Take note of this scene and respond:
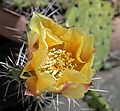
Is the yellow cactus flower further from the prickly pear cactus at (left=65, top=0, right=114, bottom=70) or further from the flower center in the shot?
the prickly pear cactus at (left=65, top=0, right=114, bottom=70)

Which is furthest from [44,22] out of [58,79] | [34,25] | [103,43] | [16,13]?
[103,43]

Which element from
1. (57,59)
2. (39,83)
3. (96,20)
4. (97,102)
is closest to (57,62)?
(57,59)

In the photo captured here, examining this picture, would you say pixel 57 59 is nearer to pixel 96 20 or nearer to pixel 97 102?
pixel 97 102

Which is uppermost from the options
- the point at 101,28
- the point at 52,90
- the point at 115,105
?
the point at 101,28

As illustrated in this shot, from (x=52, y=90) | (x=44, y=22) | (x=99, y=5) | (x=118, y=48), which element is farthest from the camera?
(x=118, y=48)

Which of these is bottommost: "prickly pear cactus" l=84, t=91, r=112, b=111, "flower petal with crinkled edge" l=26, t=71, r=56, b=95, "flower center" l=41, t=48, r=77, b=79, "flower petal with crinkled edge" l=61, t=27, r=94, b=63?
"prickly pear cactus" l=84, t=91, r=112, b=111

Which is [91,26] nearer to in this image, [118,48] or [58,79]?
[118,48]

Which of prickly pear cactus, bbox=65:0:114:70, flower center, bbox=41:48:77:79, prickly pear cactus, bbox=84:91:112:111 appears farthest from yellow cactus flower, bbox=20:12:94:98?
prickly pear cactus, bbox=65:0:114:70

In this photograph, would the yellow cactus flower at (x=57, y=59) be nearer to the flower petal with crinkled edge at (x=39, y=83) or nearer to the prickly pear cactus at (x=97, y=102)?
the flower petal with crinkled edge at (x=39, y=83)
